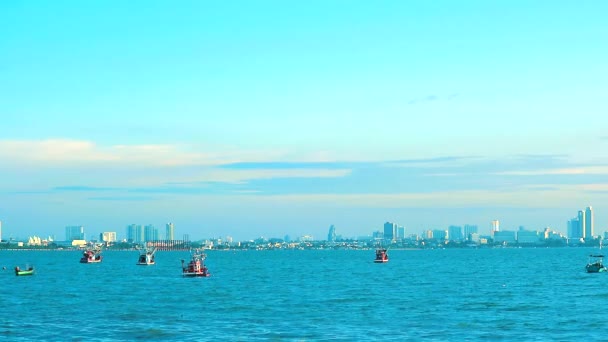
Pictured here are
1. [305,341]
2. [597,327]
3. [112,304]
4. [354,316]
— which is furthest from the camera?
[112,304]

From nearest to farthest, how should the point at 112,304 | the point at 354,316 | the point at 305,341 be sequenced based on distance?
the point at 305,341 → the point at 354,316 → the point at 112,304

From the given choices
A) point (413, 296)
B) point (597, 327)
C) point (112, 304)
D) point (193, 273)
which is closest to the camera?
point (597, 327)

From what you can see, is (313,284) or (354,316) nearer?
(354,316)

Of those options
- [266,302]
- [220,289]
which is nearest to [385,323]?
[266,302]

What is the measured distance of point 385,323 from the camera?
84.9 metres

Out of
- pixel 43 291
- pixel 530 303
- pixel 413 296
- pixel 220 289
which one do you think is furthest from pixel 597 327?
pixel 43 291

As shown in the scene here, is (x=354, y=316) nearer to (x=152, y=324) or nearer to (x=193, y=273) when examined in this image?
(x=152, y=324)

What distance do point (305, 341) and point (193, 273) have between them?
102119 mm

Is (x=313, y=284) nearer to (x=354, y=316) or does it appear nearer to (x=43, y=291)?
(x=43, y=291)

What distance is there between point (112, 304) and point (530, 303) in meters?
49.5

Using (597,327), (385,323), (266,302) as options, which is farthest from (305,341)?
(266,302)

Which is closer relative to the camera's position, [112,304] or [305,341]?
[305,341]

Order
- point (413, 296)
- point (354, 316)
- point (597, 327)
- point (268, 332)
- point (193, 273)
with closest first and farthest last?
1. point (268, 332)
2. point (597, 327)
3. point (354, 316)
4. point (413, 296)
5. point (193, 273)

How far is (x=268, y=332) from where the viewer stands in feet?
254
